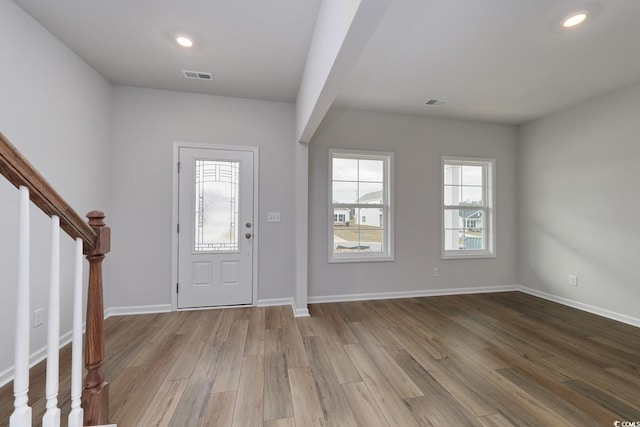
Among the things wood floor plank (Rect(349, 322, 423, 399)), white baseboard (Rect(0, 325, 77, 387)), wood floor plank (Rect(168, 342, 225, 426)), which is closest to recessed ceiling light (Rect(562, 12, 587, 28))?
wood floor plank (Rect(349, 322, 423, 399))

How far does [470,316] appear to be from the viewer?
3.25m

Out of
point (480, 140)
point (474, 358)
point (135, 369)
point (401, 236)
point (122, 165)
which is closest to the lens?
point (135, 369)

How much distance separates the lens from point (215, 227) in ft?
11.3

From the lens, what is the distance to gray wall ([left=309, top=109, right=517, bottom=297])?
3.77m

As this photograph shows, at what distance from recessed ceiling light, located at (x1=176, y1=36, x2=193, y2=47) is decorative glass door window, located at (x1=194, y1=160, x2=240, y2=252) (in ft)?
4.33

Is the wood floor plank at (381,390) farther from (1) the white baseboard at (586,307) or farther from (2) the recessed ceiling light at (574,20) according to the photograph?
(1) the white baseboard at (586,307)

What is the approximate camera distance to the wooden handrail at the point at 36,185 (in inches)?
34.0

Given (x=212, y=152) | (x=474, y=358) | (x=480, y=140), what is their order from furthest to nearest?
(x=480, y=140) → (x=212, y=152) → (x=474, y=358)

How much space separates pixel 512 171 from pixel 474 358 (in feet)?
11.1

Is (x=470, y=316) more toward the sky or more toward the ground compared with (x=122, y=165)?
more toward the ground

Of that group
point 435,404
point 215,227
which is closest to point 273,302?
point 215,227

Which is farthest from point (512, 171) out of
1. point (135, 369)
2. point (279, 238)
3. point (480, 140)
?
point (135, 369)

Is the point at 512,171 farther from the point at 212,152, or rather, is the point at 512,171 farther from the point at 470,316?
the point at 212,152

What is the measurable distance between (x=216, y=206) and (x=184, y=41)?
1775mm
